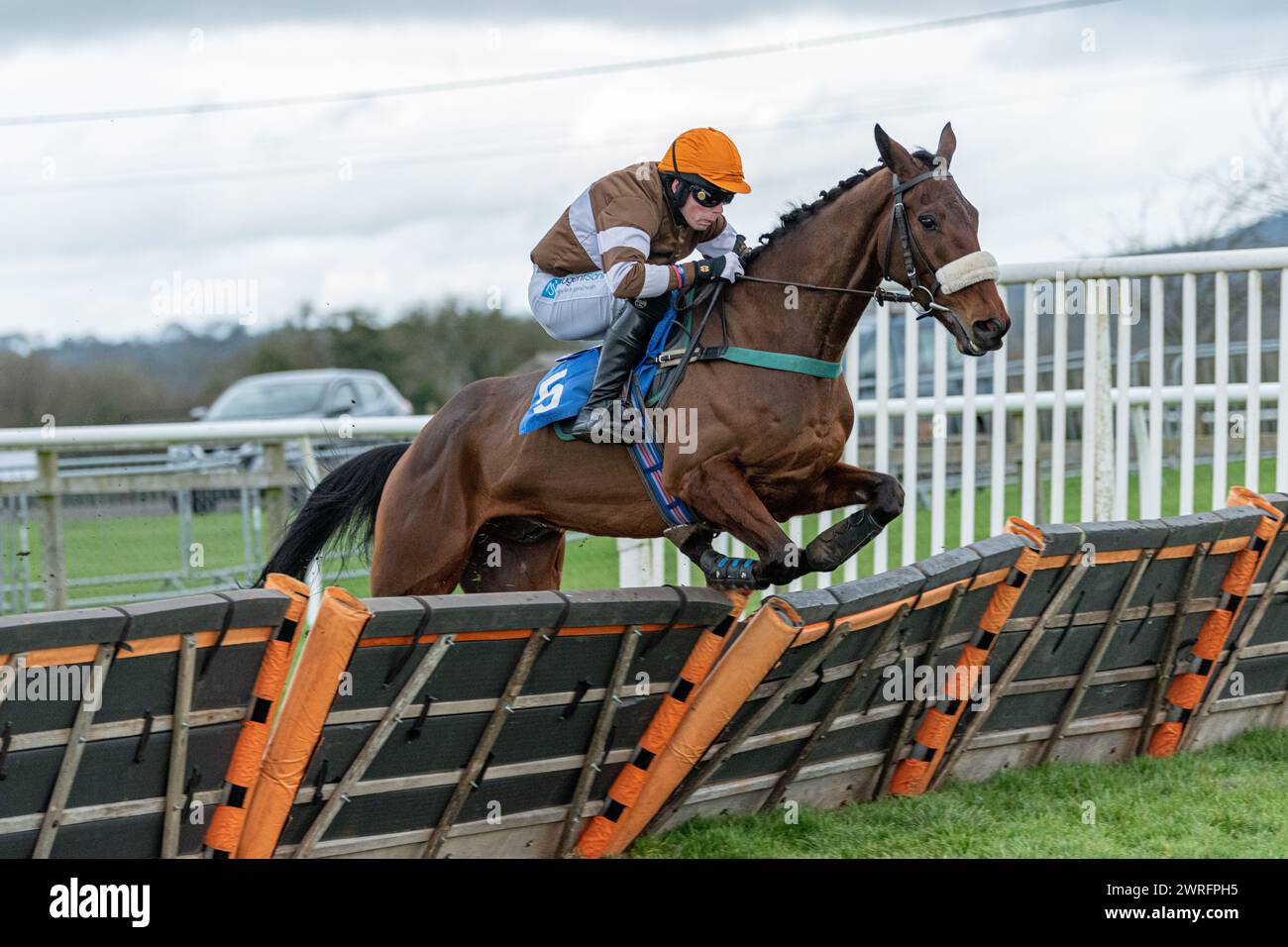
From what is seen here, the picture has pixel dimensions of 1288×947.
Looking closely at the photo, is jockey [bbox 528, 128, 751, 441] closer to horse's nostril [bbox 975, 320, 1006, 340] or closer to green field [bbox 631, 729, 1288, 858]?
horse's nostril [bbox 975, 320, 1006, 340]

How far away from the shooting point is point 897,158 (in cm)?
445

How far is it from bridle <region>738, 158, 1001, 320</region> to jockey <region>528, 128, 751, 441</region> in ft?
1.25

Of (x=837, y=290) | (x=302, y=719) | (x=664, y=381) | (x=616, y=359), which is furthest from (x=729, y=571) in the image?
(x=302, y=719)

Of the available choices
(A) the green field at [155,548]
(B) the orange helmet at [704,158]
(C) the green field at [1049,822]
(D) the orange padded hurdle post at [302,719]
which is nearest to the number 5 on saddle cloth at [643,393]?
(B) the orange helmet at [704,158]

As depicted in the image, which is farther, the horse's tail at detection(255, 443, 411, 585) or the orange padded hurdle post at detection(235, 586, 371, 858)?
the horse's tail at detection(255, 443, 411, 585)

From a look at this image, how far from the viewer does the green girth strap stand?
457cm

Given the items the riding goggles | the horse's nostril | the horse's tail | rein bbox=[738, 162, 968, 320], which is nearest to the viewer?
the horse's nostril

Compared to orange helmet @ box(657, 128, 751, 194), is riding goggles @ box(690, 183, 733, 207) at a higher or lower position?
lower

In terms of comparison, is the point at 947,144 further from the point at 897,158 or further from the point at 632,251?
the point at 632,251

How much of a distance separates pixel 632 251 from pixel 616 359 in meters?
0.39

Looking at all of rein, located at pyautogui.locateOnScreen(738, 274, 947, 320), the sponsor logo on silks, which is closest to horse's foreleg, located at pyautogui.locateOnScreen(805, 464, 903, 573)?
rein, located at pyautogui.locateOnScreen(738, 274, 947, 320)

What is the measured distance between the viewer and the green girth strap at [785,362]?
4.57 meters

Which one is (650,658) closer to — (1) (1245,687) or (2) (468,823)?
(2) (468,823)
